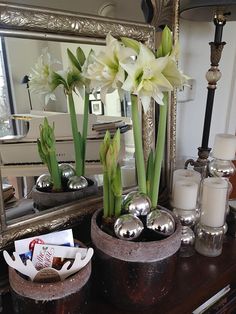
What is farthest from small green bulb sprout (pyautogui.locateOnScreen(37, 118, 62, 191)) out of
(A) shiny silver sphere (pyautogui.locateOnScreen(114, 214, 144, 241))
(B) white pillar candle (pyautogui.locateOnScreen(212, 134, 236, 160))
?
(B) white pillar candle (pyautogui.locateOnScreen(212, 134, 236, 160))

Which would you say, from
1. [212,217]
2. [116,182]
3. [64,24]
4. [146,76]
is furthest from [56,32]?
[212,217]

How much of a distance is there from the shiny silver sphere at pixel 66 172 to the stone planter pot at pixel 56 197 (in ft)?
0.12

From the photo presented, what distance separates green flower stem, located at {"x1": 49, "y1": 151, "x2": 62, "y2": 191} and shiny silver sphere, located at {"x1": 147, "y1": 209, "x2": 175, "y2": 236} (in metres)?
0.25

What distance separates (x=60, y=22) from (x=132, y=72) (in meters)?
0.22

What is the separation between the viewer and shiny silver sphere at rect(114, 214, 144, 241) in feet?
1.79

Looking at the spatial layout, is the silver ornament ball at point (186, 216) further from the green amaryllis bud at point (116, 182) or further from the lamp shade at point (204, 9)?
the lamp shade at point (204, 9)

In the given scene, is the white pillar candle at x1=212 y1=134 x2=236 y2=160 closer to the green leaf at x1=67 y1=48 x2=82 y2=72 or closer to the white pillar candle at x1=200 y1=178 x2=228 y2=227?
the white pillar candle at x1=200 y1=178 x2=228 y2=227

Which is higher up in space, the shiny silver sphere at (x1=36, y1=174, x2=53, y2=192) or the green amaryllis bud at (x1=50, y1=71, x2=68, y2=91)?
the green amaryllis bud at (x1=50, y1=71, x2=68, y2=91)

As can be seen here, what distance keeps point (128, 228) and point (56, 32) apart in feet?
1.43

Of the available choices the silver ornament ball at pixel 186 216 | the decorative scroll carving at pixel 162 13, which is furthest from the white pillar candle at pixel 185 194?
the decorative scroll carving at pixel 162 13

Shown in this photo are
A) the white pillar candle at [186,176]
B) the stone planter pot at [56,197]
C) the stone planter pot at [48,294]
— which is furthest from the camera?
the white pillar candle at [186,176]

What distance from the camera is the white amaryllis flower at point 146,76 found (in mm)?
498

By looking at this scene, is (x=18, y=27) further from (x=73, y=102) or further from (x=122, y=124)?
(x=122, y=124)

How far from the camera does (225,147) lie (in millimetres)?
804
